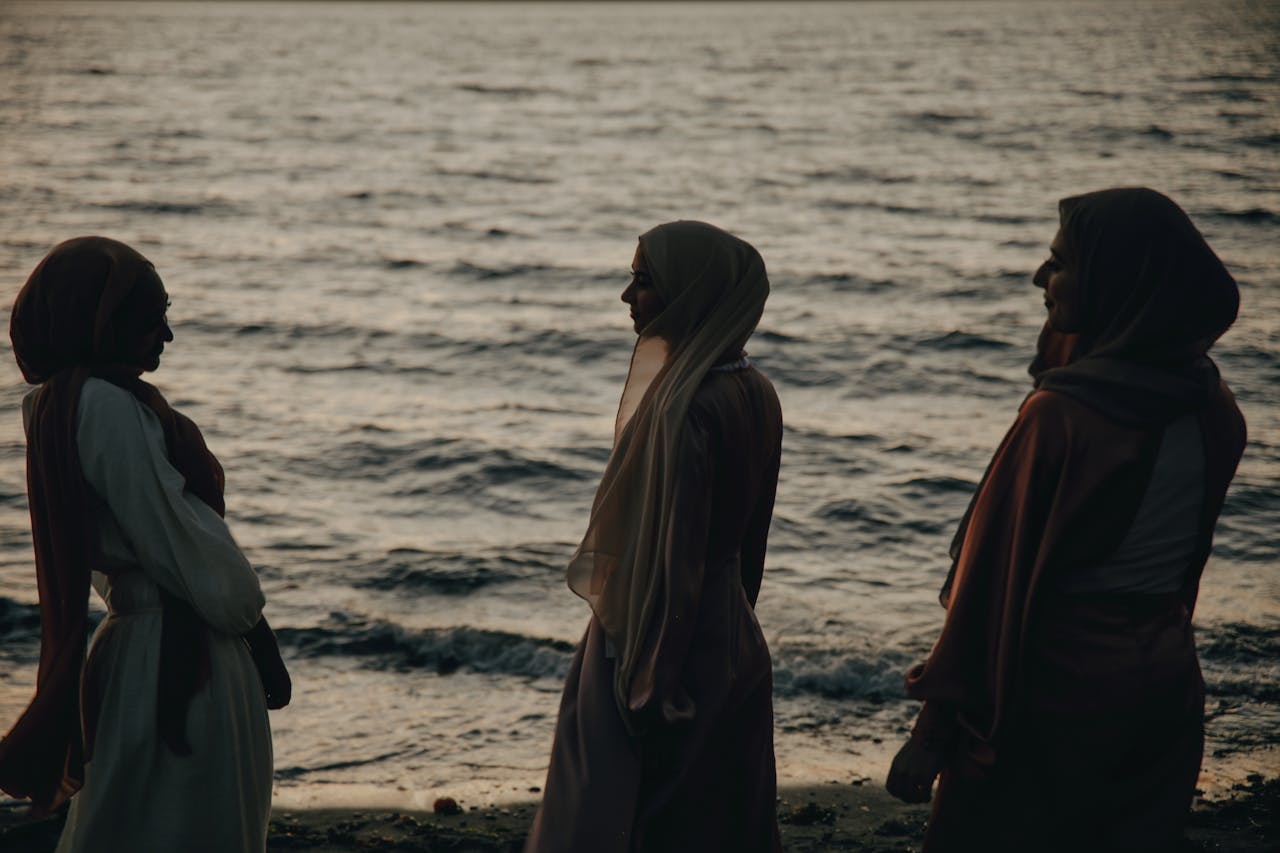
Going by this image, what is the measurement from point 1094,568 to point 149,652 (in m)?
1.98

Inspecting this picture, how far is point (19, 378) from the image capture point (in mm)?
12047

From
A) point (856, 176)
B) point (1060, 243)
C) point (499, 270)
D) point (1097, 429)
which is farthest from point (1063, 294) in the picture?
point (856, 176)

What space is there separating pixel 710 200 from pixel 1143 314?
20.0m

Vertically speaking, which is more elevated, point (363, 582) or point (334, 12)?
point (334, 12)

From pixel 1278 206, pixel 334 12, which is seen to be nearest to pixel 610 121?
pixel 1278 206

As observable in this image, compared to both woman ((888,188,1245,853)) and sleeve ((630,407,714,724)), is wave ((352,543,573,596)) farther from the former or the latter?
woman ((888,188,1245,853))

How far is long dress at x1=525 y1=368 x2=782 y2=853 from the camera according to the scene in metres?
2.83

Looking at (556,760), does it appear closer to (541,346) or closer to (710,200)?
(541,346)

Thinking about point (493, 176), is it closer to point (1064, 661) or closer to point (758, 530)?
point (758, 530)

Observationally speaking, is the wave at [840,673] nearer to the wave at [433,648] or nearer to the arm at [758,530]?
the wave at [433,648]

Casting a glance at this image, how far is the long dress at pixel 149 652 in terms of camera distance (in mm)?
2637

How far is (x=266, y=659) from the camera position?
298cm

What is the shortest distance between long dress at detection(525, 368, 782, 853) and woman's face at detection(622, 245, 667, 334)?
207mm

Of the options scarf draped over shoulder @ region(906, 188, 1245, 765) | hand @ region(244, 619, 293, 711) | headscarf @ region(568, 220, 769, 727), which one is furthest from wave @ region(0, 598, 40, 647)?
scarf draped over shoulder @ region(906, 188, 1245, 765)
